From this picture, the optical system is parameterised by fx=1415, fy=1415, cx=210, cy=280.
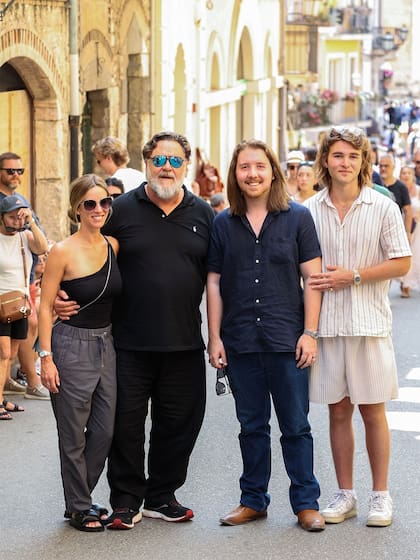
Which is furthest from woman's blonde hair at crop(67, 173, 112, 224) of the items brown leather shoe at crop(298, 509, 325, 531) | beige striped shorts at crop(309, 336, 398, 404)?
brown leather shoe at crop(298, 509, 325, 531)

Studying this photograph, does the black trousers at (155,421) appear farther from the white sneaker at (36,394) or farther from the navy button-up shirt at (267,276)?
the white sneaker at (36,394)

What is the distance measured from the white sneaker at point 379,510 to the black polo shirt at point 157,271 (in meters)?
1.20

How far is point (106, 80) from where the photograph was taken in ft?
59.2

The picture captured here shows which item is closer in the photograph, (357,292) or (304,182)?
(357,292)

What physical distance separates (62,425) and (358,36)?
47.4 metres

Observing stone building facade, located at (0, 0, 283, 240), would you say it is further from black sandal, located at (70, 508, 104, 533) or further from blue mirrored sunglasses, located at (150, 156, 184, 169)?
black sandal, located at (70, 508, 104, 533)

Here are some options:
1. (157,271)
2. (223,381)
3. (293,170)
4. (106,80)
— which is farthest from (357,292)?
(106,80)

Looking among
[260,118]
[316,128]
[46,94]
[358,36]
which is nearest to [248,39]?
[260,118]

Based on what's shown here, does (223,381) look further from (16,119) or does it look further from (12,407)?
(16,119)

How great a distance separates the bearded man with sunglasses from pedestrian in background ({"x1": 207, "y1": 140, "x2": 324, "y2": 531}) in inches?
5.1

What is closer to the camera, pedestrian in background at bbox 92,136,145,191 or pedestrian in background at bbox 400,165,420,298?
pedestrian in background at bbox 92,136,145,191

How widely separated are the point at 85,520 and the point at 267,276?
4.90 feet

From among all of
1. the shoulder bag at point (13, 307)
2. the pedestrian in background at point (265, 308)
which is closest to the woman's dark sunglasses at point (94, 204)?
the pedestrian in background at point (265, 308)

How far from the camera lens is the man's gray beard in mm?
6801
